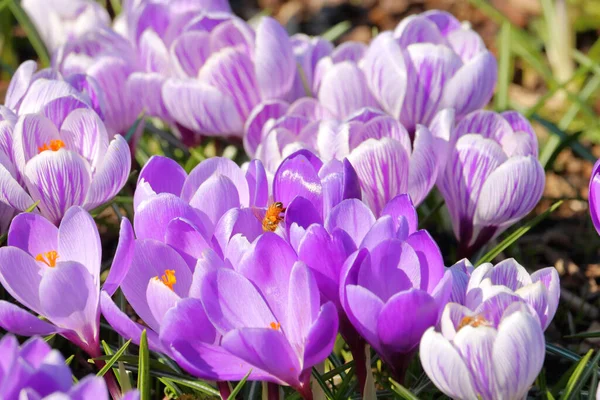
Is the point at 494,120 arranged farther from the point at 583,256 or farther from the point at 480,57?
the point at 583,256

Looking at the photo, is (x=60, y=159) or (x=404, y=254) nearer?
(x=404, y=254)

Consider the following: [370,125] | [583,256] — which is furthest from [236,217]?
[583,256]

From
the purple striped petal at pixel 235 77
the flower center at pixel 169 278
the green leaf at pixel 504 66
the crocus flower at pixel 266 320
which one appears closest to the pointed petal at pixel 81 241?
the flower center at pixel 169 278

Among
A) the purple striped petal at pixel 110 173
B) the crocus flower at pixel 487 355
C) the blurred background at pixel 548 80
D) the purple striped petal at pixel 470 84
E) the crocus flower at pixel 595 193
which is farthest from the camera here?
the blurred background at pixel 548 80

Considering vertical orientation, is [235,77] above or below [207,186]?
below

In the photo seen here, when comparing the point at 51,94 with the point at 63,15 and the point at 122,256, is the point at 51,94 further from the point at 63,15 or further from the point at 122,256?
the point at 63,15

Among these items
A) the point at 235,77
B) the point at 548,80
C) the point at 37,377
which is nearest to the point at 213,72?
the point at 235,77

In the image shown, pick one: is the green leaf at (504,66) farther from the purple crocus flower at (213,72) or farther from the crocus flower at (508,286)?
the crocus flower at (508,286)
